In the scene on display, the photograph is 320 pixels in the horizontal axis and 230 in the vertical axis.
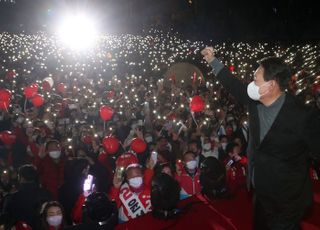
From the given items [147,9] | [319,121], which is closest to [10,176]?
[319,121]

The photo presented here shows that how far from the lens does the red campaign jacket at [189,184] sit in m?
5.82

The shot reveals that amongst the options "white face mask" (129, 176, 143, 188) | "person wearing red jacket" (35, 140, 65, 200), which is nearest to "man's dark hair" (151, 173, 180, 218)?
"white face mask" (129, 176, 143, 188)

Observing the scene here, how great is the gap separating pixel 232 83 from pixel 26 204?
3.39 m

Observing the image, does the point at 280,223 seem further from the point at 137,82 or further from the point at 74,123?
the point at 137,82

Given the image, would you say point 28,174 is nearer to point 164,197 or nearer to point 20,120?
point 164,197

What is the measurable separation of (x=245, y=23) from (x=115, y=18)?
1174 inches

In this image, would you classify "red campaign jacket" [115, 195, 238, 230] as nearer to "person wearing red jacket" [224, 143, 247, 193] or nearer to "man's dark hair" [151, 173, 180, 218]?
"man's dark hair" [151, 173, 180, 218]

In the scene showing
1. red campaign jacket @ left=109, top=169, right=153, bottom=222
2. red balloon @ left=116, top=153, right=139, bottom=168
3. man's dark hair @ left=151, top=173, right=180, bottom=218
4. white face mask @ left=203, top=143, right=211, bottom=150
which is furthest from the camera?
white face mask @ left=203, top=143, right=211, bottom=150

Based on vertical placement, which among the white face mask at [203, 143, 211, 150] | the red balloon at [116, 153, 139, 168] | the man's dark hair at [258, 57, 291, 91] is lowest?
the white face mask at [203, 143, 211, 150]

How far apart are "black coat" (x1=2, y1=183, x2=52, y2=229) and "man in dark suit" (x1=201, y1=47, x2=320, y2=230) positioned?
3.26 m

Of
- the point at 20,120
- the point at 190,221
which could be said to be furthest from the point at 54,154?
the point at 190,221

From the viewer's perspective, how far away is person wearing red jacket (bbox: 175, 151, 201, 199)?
5.84 meters

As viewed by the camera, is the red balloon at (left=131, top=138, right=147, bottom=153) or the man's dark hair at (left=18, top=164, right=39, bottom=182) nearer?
the man's dark hair at (left=18, top=164, right=39, bottom=182)

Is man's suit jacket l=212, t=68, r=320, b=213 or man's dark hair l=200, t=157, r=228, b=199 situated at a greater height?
man's suit jacket l=212, t=68, r=320, b=213
